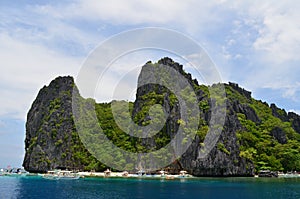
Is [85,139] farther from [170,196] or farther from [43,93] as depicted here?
[170,196]

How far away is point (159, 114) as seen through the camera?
7644cm

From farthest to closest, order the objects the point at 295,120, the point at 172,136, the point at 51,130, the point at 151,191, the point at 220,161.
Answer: the point at 295,120
the point at 51,130
the point at 172,136
the point at 220,161
the point at 151,191

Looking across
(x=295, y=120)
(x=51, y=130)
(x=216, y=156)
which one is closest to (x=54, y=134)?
(x=51, y=130)

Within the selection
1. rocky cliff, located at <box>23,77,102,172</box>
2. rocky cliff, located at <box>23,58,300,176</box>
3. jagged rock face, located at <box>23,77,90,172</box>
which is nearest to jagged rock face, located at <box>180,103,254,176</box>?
rocky cliff, located at <box>23,58,300,176</box>

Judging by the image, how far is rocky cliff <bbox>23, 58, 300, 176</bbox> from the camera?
6781 cm

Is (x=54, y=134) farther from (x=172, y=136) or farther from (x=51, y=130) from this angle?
(x=172, y=136)

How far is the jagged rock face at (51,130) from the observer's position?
8069 centimetres

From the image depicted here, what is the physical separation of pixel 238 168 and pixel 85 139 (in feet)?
128

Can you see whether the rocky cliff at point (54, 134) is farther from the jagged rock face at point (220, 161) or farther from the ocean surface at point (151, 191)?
the ocean surface at point (151, 191)

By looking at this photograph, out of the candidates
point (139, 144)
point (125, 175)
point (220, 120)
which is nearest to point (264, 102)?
point (220, 120)

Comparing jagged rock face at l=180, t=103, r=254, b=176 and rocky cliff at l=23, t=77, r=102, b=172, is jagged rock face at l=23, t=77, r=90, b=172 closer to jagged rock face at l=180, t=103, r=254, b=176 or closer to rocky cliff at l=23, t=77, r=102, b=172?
rocky cliff at l=23, t=77, r=102, b=172

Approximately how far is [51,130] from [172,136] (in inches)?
1282

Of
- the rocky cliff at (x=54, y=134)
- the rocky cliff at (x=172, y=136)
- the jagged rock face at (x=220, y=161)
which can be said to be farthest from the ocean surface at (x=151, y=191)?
the rocky cliff at (x=54, y=134)

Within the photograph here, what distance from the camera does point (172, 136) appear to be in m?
73.1
